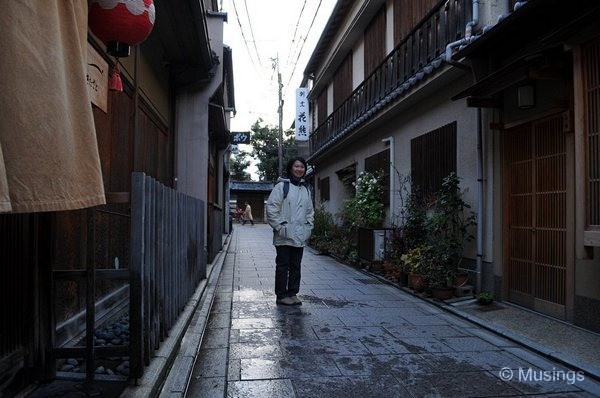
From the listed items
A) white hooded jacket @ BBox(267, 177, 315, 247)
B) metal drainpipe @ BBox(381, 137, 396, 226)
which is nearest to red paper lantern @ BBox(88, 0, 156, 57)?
white hooded jacket @ BBox(267, 177, 315, 247)

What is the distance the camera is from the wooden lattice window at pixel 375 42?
527 inches

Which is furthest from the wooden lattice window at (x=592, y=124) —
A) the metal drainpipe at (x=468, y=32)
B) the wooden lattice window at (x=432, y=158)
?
the wooden lattice window at (x=432, y=158)

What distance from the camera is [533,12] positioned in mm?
5691

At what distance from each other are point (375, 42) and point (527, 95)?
8479 mm

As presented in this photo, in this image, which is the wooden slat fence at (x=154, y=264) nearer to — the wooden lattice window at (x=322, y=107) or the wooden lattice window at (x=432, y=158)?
the wooden lattice window at (x=432, y=158)

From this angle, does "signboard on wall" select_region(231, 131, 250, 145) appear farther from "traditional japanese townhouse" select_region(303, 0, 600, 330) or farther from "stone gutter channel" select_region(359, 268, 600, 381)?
"stone gutter channel" select_region(359, 268, 600, 381)

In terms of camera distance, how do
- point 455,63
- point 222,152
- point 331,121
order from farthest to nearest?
point 331,121 → point 222,152 → point 455,63

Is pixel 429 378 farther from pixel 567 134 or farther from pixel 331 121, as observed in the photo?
pixel 331 121

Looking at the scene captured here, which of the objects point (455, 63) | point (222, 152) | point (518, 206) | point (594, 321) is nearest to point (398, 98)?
point (455, 63)

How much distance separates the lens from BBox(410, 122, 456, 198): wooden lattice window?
8.73 metres

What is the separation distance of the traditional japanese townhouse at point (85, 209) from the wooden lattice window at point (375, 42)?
6691 millimetres

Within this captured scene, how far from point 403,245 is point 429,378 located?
5.35 m

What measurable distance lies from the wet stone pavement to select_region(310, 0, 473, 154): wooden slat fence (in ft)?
15.8

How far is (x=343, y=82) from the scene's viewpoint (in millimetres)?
18234
